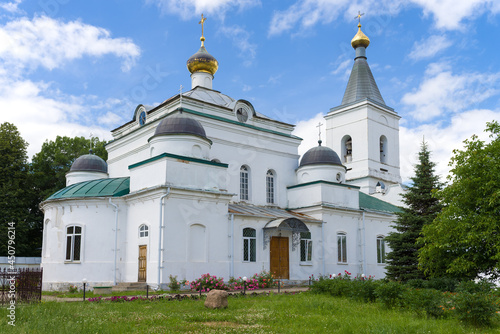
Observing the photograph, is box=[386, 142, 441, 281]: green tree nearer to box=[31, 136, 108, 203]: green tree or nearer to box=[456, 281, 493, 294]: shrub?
box=[456, 281, 493, 294]: shrub

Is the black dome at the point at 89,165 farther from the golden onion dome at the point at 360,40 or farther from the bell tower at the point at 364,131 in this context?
the golden onion dome at the point at 360,40

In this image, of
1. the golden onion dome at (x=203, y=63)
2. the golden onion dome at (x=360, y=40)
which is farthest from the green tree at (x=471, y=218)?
the golden onion dome at (x=360, y=40)

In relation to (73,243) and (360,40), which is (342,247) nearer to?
(73,243)

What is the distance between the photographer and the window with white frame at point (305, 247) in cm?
2131

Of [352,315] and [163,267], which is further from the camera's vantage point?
[163,267]

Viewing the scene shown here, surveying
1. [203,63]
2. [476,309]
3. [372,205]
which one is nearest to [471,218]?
[476,309]

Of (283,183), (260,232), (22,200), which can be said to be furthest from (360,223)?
(22,200)

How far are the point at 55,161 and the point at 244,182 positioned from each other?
1686 centimetres

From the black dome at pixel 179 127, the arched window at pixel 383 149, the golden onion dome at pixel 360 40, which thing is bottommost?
the black dome at pixel 179 127

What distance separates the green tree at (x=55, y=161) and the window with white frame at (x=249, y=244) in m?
17.1

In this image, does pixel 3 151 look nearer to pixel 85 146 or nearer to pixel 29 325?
pixel 85 146

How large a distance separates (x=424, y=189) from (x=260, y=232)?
6955 millimetres

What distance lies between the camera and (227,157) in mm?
22328

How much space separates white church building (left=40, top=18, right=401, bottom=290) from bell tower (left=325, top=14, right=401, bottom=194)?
5498 mm
